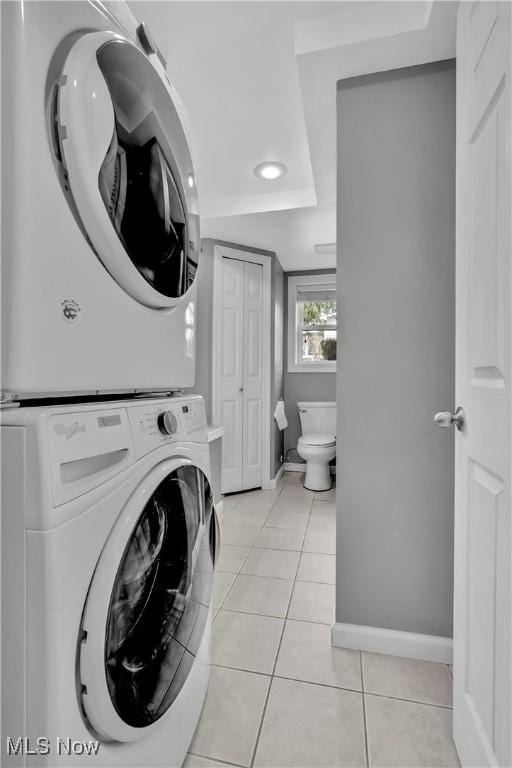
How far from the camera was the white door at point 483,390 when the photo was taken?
2.33 ft

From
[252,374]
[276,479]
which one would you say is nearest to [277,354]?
[252,374]

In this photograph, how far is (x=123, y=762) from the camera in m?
0.64

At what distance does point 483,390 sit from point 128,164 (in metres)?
0.90

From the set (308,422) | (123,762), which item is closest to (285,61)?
(123,762)

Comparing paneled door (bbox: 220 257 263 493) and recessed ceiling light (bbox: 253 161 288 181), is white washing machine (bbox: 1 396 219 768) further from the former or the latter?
paneled door (bbox: 220 257 263 493)

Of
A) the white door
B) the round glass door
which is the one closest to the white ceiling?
the white door

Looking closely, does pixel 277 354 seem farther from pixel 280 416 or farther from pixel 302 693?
pixel 302 693

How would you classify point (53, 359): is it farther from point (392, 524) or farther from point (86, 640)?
point (392, 524)

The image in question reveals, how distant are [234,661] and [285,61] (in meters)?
2.21

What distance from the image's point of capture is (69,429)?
0.54 metres

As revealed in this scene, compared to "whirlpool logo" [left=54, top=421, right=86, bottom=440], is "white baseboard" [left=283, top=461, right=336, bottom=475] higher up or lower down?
lower down

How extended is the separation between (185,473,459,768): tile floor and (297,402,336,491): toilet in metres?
1.34

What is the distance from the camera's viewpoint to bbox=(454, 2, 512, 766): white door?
71 centimetres

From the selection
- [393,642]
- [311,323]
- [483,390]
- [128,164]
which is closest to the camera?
[128,164]
